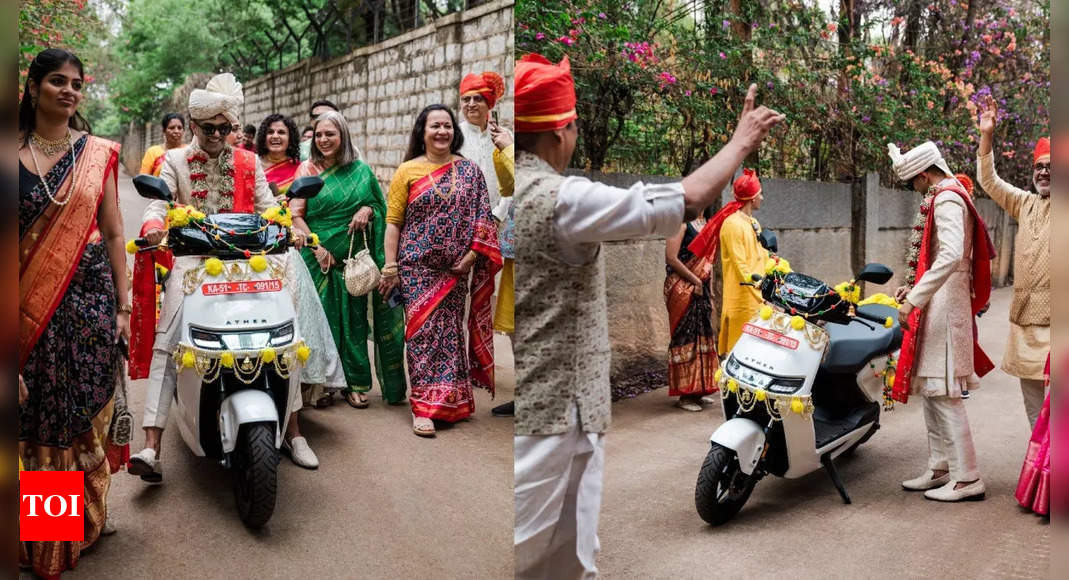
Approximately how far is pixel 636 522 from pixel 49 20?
1348 mm

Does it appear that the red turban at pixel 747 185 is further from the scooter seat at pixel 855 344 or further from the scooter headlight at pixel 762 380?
the scooter seat at pixel 855 344

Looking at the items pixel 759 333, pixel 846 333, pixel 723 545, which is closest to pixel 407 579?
pixel 723 545

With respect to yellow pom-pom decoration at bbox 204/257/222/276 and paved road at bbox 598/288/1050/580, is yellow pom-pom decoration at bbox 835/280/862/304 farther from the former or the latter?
yellow pom-pom decoration at bbox 204/257/222/276

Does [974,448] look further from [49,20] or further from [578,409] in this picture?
[49,20]

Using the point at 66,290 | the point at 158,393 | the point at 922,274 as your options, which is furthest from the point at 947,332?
the point at 66,290

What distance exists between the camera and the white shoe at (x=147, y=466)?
1.19 m

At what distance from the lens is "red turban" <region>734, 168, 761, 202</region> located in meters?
1.88

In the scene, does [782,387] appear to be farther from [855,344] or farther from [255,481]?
[255,481]

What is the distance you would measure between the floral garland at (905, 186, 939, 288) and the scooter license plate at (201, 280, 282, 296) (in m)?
1.66

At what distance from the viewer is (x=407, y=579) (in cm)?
133

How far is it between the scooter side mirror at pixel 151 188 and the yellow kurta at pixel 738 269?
1.27 m

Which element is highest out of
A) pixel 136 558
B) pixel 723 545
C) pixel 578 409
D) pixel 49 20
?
pixel 49 20

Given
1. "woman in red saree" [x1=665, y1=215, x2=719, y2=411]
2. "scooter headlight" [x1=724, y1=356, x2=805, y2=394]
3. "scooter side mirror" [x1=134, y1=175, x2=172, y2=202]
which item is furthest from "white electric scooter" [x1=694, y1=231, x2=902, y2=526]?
"scooter side mirror" [x1=134, y1=175, x2=172, y2=202]

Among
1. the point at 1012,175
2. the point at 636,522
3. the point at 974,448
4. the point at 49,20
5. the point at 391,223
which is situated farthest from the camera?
the point at 1012,175
